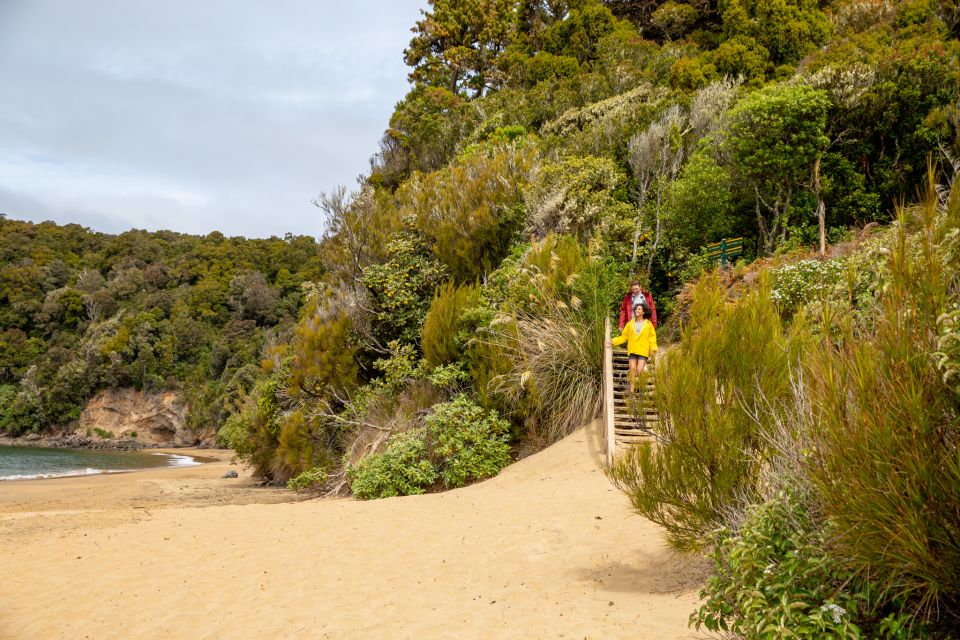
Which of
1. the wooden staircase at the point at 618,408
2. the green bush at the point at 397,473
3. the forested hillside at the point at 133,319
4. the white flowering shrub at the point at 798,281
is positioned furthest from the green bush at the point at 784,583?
the forested hillside at the point at 133,319

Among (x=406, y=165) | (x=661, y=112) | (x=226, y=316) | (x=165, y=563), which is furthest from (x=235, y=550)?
(x=226, y=316)

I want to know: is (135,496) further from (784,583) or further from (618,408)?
(784,583)

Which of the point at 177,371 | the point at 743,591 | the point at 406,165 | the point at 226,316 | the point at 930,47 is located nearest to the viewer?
the point at 743,591

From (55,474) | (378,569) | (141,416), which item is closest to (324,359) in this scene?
(378,569)

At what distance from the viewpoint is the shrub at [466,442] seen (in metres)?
11.3

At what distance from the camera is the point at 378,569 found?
694 centimetres

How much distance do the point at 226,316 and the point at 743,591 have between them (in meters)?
66.0

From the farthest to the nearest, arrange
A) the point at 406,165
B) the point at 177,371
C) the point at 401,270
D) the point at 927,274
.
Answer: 1. the point at 177,371
2. the point at 406,165
3. the point at 401,270
4. the point at 927,274

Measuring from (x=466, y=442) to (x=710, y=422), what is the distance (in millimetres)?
7389

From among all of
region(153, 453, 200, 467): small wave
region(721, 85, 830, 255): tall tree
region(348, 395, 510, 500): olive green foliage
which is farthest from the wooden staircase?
region(153, 453, 200, 467): small wave

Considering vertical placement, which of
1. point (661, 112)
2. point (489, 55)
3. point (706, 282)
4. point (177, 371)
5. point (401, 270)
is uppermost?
point (489, 55)

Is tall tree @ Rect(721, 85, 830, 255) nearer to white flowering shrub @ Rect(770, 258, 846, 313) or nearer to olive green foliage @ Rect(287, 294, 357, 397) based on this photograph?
white flowering shrub @ Rect(770, 258, 846, 313)

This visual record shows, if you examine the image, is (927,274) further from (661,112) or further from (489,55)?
(489,55)

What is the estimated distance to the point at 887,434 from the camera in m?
2.66
